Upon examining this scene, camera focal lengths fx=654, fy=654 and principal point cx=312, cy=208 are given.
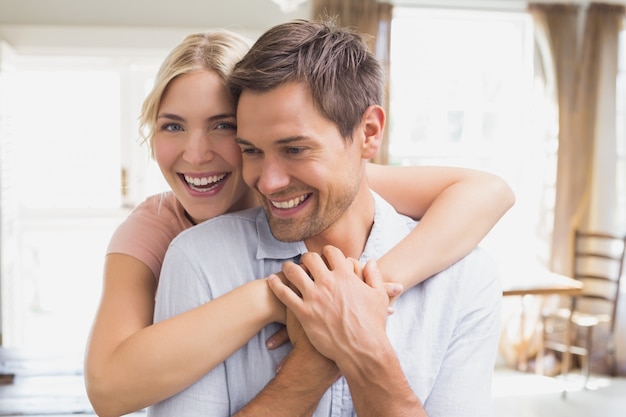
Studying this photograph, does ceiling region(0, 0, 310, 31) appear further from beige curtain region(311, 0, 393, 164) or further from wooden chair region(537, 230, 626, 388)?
wooden chair region(537, 230, 626, 388)

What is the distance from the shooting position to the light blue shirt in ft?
4.06

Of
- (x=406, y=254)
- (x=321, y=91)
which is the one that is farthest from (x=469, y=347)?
(x=321, y=91)

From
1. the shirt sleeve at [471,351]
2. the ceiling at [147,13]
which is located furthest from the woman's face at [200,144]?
the ceiling at [147,13]

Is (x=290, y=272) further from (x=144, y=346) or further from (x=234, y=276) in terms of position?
(x=144, y=346)

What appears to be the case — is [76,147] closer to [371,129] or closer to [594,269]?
[594,269]

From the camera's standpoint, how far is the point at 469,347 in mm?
1348

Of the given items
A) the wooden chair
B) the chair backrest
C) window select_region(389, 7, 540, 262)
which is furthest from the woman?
the chair backrest

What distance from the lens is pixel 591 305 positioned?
566cm

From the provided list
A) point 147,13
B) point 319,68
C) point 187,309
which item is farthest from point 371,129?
point 147,13

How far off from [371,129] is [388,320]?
15.9 inches

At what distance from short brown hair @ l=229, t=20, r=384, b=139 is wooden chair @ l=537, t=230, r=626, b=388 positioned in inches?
181

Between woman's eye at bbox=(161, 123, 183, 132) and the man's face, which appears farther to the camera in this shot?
woman's eye at bbox=(161, 123, 183, 132)

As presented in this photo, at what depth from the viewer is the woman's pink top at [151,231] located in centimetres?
154

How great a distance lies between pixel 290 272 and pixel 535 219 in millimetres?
4957
